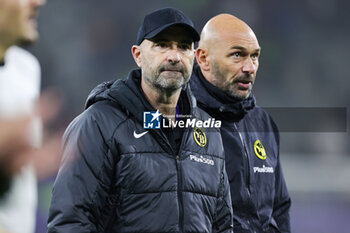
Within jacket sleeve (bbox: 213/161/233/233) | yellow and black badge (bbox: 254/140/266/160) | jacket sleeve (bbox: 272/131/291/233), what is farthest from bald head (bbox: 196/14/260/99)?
jacket sleeve (bbox: 213/161/233/233)

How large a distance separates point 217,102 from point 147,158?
2.28ft

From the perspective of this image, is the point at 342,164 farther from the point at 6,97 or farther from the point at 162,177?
the point at 6,97

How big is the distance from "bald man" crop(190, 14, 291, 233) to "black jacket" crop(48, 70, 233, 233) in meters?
0.37

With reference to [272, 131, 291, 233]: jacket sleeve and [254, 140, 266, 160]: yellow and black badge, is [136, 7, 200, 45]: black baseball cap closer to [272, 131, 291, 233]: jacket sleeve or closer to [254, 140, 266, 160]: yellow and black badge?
[254, 140, 266, 160]: yellow and black badge

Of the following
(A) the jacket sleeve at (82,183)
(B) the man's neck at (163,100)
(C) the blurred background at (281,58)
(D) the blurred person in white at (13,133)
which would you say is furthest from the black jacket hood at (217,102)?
(C) the blurred background at (281,58)

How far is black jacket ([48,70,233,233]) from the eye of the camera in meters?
1.85

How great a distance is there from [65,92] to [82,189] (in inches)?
204

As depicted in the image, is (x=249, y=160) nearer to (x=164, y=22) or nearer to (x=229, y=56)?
(x=229, y=56)

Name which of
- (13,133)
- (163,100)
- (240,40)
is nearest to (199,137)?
(163,100)

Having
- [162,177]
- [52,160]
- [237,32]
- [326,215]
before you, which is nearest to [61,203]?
[162,177]

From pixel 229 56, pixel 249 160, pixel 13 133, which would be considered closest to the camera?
pixel 13 133

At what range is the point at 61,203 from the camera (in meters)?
1.83

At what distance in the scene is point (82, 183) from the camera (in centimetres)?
186

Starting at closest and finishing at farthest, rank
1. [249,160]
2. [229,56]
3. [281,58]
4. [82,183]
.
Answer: [82,183] → [249,160] → [229,56] → [281,58]
